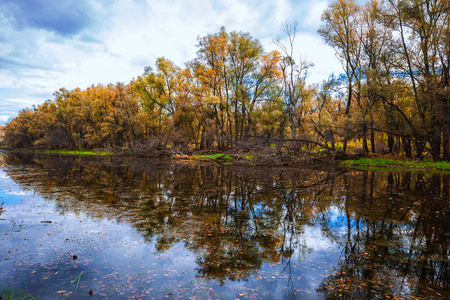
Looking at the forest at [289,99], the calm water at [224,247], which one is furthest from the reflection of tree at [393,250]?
the forest at [289,99]

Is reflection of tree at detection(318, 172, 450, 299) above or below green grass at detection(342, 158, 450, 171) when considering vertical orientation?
below

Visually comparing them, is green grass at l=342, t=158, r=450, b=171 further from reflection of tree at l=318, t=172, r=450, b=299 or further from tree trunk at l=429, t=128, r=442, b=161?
reflection of tree at l=318, t=172, r=450, b=299

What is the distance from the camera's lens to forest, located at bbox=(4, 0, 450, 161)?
22047mm

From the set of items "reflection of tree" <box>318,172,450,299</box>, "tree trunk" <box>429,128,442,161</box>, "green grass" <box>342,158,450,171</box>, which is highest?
"tree trunk" <box>429,128,442,161</box>

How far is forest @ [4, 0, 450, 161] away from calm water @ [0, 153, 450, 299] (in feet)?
46.5

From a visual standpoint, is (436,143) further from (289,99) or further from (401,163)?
(289,99)

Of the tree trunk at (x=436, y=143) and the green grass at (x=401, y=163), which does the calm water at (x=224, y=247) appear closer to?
the green grass at (x=401, y=163)

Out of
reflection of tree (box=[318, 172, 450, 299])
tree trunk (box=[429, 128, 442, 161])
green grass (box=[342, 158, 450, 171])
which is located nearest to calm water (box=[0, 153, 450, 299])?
reflection of tree (box=[318, 172, 450, 299])

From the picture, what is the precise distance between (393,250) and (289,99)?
1265 inches

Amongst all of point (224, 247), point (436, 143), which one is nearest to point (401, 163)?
point (436, 143)

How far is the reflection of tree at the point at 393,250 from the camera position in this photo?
379 centimetres

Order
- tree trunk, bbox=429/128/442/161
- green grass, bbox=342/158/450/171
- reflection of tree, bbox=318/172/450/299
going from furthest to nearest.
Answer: tree trunk, bbox=429/128/442/161, green grass, bbox=342/158/450/171, reflection of tree, bbox=318/172/450/299

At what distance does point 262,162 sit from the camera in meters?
23.8

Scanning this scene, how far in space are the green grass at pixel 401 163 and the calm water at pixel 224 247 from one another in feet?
44.8
